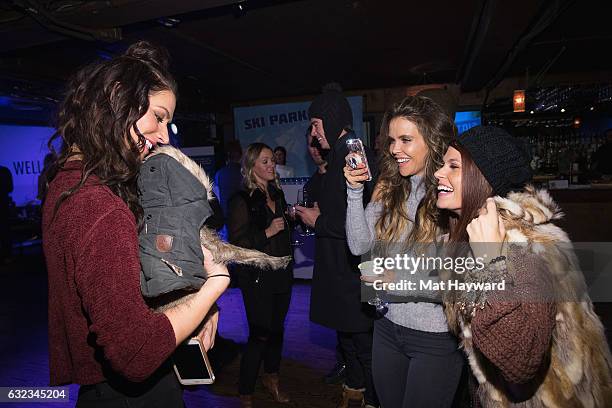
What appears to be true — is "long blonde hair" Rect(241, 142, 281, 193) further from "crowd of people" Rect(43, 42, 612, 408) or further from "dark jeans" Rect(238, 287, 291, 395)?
"crowd of people" Rect(43, 42, 612, 408)

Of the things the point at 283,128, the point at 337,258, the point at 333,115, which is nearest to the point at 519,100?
the point at 283,128

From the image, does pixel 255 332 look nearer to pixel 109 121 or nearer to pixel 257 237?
pixel 257 237

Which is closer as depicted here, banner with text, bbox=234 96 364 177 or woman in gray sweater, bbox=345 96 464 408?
woman in gray sweater, bbox=345 96 464 408

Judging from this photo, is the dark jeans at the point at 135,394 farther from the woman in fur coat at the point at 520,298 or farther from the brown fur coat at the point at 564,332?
the brown fur coat at the point at 564,332

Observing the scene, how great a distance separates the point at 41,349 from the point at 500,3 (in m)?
6.56

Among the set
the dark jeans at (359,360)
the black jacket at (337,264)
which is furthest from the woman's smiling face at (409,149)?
the dark jeans at (359,360)

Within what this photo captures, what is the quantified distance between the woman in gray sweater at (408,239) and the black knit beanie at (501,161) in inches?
21.6

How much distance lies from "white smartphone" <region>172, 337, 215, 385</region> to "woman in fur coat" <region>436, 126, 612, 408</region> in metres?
0.92

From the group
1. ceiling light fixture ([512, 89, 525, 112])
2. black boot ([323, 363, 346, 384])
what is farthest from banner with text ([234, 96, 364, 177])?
black boot ([323, 363, 346, 384])

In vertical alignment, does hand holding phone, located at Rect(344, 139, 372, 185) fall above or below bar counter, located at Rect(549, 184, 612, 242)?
above

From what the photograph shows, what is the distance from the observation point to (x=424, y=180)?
219 cm

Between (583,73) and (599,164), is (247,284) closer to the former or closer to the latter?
(599,164)

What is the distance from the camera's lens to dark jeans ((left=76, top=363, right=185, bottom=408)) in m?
1.23

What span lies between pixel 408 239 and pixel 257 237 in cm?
144
